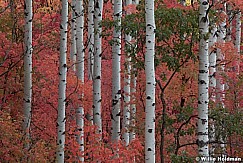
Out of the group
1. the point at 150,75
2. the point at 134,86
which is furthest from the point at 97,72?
the point at 134,86

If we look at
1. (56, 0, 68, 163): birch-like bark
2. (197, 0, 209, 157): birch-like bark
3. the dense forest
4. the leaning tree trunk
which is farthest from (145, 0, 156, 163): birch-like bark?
the leaning tree trunk

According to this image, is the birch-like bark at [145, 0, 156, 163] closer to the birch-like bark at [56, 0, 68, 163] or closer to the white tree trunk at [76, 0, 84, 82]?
the birch-like bark at [56, 0, 68, 163]

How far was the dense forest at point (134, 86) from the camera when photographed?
7230mm

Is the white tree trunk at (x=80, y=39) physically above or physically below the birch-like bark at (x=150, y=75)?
above

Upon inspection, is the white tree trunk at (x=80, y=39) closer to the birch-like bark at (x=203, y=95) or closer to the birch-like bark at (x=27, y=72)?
the birch-like bark at (x=27, y=72)

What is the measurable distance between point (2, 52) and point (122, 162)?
519cm

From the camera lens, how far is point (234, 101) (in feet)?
38.4

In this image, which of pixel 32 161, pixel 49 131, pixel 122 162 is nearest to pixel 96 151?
pixel 122 162

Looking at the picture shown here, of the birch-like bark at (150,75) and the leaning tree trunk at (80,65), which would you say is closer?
the birch-like bark at (150,75)

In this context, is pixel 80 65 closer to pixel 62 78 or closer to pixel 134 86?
pixel 62 78

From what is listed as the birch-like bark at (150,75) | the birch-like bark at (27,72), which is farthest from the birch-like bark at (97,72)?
the birch-like bark at (150,75)

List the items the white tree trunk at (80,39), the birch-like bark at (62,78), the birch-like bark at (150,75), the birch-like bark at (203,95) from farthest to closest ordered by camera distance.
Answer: the white tree trunk at (80,39) < the birch-like bark at (62,78) < the birch-like bark at (203,95) < the birch-like bark at (150,75)

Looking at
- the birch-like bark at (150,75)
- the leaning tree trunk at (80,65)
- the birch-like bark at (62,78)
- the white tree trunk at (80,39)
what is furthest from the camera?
the white tree trunk at (80,39)

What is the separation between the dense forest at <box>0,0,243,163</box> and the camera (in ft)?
23.7
